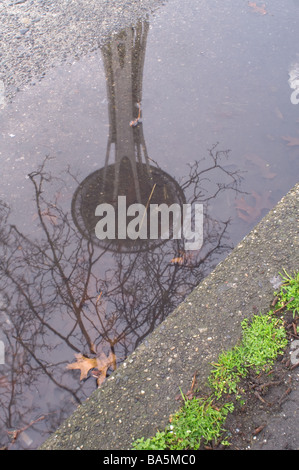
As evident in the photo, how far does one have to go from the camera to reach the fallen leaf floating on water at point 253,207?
8.54ft

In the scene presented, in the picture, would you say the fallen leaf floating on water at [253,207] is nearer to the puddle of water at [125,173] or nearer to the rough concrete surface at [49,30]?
the puddle of water at [125,173]

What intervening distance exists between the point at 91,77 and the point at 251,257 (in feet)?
6.75

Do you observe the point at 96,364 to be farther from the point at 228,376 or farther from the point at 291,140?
the point at 291,140

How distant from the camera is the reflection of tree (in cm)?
201

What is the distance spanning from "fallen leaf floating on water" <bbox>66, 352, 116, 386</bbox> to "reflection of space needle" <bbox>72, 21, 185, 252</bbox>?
661 mm

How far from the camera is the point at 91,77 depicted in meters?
3.28

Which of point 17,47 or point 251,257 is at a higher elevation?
point 17,47

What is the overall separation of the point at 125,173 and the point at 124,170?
0.03 metres

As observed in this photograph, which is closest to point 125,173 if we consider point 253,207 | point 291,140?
point 253,207

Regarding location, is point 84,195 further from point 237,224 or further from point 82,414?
point 82,414

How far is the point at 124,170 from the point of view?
2.76m

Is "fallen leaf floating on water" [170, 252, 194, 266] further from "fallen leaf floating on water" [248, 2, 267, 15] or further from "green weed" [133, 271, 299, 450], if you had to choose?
"fallen leaf floating on water" [248, 2, 267, 15]
